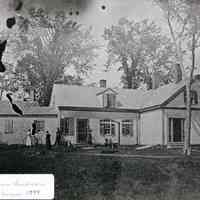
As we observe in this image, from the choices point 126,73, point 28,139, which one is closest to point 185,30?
point 126,73

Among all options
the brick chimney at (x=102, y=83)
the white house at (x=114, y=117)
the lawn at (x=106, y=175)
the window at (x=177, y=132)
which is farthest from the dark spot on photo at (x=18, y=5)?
the window at (x=177, y=132)

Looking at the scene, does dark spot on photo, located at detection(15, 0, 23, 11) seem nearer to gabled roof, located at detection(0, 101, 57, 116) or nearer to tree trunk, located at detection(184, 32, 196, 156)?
gabled roof, located at detection(0, 101, 57, 116)

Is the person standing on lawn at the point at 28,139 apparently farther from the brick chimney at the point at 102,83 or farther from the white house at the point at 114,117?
the brick chimney at the point at 102,83

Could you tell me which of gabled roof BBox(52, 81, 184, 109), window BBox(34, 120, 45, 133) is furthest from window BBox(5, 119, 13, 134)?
gabled roof BBox(52, 81, 184, 109)

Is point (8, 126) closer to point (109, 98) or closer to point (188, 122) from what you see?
point (109, 98)

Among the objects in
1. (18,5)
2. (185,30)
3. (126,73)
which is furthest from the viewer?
(185,30)

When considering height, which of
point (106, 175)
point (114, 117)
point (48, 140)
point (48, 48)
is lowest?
point (106, 175)

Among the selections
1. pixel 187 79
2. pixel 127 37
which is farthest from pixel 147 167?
pixel 127 37
